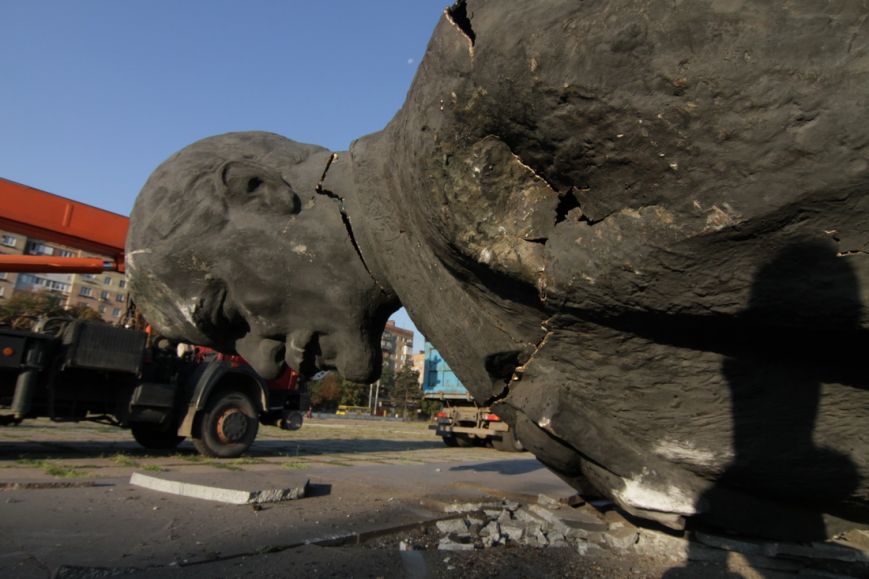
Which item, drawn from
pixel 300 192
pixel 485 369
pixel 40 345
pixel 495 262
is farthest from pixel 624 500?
pixel 40 345

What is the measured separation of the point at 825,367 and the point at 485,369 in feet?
2.34

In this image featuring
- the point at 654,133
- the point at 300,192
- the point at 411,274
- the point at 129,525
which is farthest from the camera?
the point at 129,525

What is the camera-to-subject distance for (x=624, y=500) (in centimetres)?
143

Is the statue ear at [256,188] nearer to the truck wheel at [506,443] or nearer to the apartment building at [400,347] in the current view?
the truck wheel at [506,443]

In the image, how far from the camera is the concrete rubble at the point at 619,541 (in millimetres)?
2477

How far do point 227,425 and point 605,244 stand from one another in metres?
7.73

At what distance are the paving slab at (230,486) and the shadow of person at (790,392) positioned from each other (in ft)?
Answer: 10.6

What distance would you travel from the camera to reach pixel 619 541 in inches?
135

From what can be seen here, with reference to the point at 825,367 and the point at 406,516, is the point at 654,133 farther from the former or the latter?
the point at 406,516

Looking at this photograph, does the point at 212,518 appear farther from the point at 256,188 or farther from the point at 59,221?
the point at 59,221

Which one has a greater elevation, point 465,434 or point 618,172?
point 618,172

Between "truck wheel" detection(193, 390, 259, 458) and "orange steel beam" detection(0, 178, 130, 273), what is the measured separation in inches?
88.2

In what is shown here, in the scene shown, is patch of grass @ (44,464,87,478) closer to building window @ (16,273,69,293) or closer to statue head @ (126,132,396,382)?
statue head @ (126,132,396,382)

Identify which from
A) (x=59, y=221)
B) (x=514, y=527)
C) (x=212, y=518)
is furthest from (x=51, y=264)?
(x=514, y=527)
